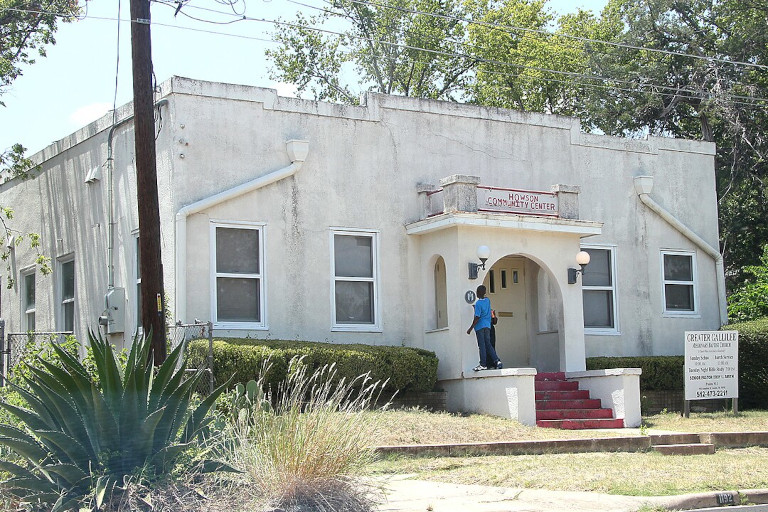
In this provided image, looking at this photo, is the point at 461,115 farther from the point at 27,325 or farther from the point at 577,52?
the point at 577,52

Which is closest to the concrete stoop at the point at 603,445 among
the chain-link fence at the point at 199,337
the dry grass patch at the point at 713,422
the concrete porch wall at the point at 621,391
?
the dry grass patch at the point at 713,422

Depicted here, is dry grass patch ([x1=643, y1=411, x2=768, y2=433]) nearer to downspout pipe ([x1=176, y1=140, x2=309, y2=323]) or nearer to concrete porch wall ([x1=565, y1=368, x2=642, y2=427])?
concrete porch wall ([x1=565, y1=368, x2=642, y2=427])

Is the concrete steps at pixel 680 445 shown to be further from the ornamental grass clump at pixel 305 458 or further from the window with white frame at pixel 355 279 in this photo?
the ornamental grass clump at pixel 305 458

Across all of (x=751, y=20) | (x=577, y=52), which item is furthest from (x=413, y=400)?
(x=577, y=52)

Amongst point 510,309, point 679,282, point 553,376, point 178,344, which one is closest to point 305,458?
point 178,344

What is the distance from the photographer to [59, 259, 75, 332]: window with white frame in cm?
2122

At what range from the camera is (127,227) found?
61.9ft

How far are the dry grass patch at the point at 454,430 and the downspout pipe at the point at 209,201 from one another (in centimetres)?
407

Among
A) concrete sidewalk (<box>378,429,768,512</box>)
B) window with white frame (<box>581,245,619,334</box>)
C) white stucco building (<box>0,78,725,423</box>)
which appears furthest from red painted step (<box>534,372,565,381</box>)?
concrete sidewalk (<box>378,429,768,512</box>)

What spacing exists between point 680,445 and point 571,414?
9.90 feet

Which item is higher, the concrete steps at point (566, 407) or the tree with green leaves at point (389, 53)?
the tree with green leaves at point (389, 53)

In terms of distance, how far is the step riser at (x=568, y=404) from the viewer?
57.5ft

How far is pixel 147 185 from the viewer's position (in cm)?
1208

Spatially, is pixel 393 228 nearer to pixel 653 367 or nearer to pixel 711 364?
pixel 653 367
